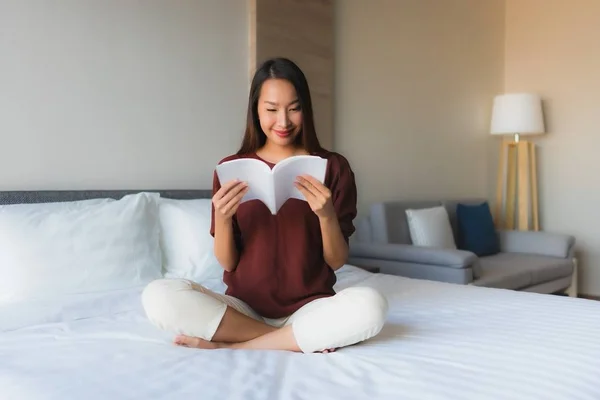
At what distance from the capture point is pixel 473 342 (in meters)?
1.55

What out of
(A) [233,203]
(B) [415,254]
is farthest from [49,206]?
(B) [415,254]

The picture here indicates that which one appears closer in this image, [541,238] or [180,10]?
[180,10]

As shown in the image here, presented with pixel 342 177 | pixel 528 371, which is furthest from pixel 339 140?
pixel 528 371

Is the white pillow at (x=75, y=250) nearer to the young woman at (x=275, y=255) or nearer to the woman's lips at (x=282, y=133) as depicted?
the young woman at (x=275, y=255)

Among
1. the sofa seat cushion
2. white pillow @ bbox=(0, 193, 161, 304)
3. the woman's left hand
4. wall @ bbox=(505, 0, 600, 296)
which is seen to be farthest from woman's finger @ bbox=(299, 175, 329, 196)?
wall @ bbox=(505, 0, 600, 296)

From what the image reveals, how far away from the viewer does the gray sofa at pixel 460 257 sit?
3.17 meters

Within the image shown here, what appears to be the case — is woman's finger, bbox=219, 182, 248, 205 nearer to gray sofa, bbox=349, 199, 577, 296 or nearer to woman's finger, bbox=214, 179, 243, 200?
woman's finger, bbox=214, 179, 243, 200

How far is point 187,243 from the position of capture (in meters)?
2.48

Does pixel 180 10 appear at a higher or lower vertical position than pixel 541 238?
higher

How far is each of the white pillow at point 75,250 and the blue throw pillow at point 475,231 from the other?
2505mm

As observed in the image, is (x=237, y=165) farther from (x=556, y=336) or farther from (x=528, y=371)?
(x=556, y=336)

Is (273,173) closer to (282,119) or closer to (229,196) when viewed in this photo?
(229,196)

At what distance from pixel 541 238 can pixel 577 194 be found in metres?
0.92

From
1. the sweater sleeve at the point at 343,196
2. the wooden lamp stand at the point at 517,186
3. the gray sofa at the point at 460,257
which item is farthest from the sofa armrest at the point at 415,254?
the wooden lamp stand at the point at 517,186
